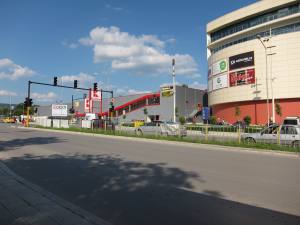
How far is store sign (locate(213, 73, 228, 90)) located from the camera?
6788cm

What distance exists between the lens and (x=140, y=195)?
25.1 feet

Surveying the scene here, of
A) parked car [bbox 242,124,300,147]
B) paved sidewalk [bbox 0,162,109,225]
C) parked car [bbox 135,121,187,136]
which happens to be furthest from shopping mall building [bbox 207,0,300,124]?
paved sidewalk [bbox 0,162,109,225]

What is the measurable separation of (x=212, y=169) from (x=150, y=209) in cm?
541

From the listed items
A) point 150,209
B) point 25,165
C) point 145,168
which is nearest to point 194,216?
point 150,209

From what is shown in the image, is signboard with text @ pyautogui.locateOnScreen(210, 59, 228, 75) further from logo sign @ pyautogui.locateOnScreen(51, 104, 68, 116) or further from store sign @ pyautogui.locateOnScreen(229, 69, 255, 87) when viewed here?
logo sign @ pyautogui.locateOnScreen(51, 104, 68, 116)

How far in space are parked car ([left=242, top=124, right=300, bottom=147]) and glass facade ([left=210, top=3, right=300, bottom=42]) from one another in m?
43.9

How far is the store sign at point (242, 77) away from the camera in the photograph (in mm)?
62625

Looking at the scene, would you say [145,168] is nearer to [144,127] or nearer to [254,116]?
[144,127]

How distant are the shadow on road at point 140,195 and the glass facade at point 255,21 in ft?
180

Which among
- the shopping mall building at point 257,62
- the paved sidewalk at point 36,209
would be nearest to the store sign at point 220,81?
the shopping mall building at point 257,62

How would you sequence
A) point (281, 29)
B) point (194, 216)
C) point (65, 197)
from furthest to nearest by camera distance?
point (281, 29)
point (65, 197)
point (194, 216)

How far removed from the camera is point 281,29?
198 feet

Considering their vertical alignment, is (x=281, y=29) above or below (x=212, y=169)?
above

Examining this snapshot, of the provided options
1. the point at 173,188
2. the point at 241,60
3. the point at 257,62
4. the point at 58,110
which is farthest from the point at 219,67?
the point at 173,188
